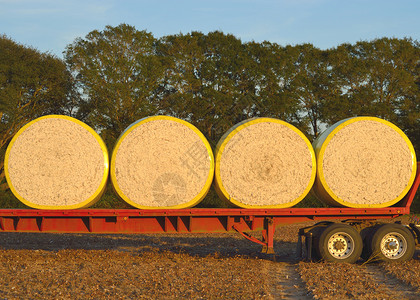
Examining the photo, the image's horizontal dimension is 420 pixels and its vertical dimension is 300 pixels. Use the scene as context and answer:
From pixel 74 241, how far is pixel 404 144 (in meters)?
10.00

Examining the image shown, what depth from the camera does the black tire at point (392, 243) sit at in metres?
10.1

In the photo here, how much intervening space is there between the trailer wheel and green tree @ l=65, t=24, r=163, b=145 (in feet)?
75.0

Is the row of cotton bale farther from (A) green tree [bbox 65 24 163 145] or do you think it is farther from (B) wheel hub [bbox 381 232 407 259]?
(A) green tree [bbox 65 24 163 145]

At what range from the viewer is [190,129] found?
9930 millimetres

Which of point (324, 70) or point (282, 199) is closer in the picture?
point (282, 199)

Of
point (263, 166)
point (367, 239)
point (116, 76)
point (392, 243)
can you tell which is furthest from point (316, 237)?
point (116, 76)

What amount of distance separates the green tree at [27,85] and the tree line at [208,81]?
0.06 m

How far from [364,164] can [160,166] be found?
4.15 m

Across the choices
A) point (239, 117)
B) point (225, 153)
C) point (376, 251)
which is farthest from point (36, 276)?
point (239, 117)

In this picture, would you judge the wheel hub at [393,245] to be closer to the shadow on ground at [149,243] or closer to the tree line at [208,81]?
the shadow on ground at [149,243]

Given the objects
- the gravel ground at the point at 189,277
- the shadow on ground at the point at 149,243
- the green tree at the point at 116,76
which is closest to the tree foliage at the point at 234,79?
the green tree at the point at 116,76

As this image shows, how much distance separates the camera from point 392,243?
10.3 metres

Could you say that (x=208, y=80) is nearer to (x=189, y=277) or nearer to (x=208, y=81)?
A: (x=208, y=81)

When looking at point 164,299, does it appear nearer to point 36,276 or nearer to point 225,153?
point 36,276
